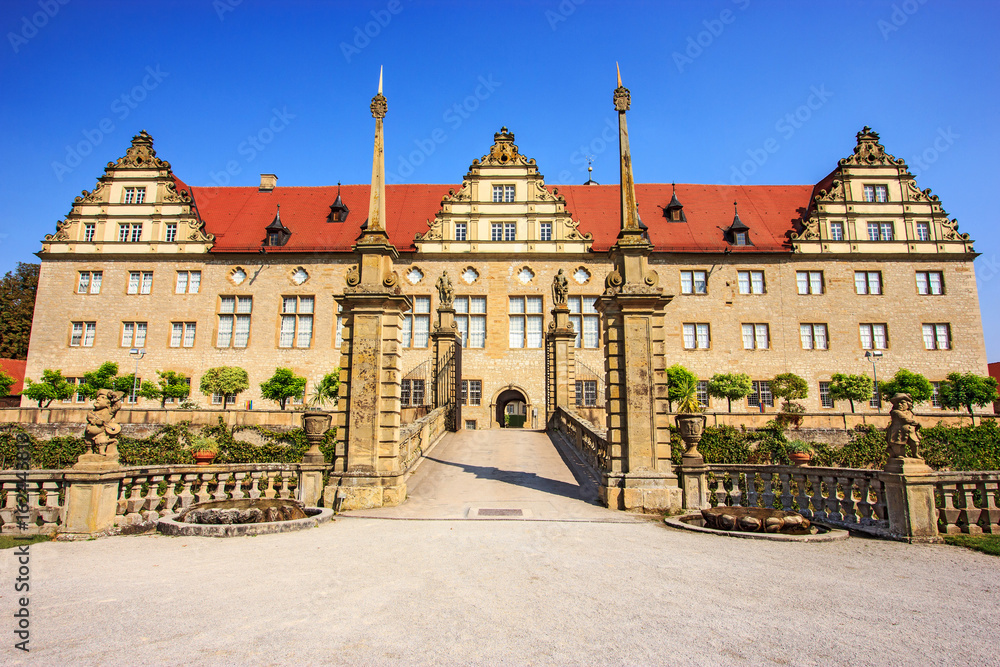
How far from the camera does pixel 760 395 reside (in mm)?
31094

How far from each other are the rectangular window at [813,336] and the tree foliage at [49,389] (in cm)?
4128

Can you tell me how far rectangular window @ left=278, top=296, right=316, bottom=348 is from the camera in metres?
31.9

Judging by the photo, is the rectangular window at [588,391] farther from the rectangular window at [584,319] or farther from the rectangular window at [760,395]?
the rectangular window at [760,395]

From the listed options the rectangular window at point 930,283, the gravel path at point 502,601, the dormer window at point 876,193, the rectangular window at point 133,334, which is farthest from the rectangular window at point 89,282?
the rectangular window at point 930,283

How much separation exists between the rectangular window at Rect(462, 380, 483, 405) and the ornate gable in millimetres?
7851

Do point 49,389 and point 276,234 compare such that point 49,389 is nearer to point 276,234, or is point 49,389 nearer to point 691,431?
point 276,234

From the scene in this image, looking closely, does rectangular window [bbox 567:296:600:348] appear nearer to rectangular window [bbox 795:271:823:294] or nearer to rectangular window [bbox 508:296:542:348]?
rectangular window [bbox 508:296:542:348]

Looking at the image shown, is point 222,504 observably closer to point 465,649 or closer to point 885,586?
point 465,649

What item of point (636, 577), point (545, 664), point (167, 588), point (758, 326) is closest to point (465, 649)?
point (545, 664)

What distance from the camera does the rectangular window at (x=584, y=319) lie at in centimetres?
3167

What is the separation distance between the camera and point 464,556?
607cm

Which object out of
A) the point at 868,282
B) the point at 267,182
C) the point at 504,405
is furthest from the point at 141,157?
the point at 868,282

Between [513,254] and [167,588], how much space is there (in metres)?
28.0

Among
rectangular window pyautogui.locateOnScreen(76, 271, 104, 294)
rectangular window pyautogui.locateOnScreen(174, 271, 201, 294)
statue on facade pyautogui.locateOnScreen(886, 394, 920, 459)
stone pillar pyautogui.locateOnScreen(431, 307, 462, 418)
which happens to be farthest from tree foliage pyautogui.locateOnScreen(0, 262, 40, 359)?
statue on facade pyautogui.locateOnScreen(886, 394, 920, 459)
